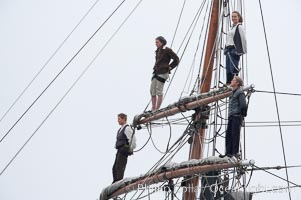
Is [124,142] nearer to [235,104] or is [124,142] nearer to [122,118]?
[122,118]

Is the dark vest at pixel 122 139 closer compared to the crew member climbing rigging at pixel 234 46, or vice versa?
the crew member climbing rigging at pixel 234 46

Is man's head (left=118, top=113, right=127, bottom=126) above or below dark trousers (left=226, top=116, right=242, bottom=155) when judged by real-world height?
above

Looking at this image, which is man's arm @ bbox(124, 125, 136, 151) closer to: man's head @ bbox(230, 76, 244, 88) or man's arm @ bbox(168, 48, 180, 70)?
man's arm @ bbox(168, 48, 180, 70)

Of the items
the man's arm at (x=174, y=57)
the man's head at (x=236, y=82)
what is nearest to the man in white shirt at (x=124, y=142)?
the man's arm at (x=174, y=57)

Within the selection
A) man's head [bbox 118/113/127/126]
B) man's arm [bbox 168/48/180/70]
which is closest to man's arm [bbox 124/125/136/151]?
man's head [bbox 118/113/127/126]

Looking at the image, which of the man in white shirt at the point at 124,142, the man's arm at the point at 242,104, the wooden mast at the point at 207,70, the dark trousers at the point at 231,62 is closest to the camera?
the man's arm at the point at 242,104

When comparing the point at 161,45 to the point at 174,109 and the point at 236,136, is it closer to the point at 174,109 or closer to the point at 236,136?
the point at 174,109

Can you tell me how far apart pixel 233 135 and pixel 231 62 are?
205cm

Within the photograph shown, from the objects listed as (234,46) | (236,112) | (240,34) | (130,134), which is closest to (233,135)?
(236,112)

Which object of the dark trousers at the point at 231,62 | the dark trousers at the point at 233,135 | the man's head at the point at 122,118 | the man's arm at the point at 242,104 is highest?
the dark trousers at the point at 231,62

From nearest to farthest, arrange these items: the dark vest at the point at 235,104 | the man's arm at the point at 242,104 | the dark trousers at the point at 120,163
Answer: the man's arm at the point at 242,104 < the dark vest at the point at 235,104 < the dark trousers at the point at 120,163

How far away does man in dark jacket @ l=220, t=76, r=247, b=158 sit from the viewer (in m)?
20.7

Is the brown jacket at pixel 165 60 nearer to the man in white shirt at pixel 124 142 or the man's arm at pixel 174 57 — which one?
the man's arm at pixel 174 57

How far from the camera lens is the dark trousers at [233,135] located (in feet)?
68.4
